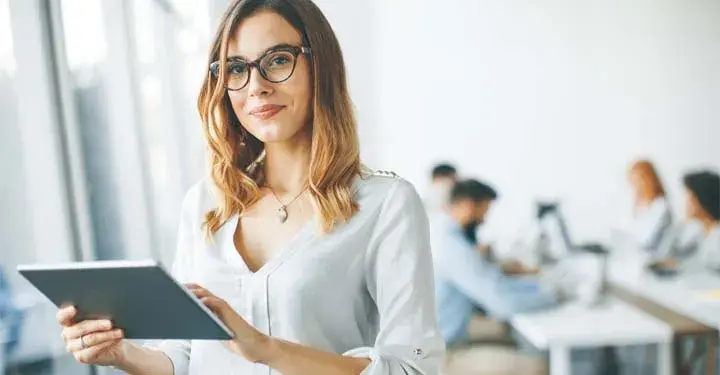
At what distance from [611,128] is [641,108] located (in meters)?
0.11

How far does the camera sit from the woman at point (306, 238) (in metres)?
0.88

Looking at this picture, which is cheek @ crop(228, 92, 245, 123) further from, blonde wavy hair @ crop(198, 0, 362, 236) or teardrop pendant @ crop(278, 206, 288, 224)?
teardrop pendant @ crop(278, 206, 288, 224)

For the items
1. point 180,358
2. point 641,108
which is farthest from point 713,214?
point 180,358

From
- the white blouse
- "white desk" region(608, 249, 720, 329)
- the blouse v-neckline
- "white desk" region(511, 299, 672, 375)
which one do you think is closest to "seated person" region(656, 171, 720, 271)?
"white desk" region(608, 249, 720, 329)

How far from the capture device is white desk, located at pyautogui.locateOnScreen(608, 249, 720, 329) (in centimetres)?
189

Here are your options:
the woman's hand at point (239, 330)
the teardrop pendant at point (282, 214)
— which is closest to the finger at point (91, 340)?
the woman's hand at point (239, 330)

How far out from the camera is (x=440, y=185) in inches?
77.5

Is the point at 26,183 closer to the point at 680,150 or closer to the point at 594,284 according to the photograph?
the point at 594,284

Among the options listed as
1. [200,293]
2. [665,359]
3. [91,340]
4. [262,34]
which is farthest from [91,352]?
[665,359]

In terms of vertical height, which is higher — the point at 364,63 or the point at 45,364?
the point at 364,63

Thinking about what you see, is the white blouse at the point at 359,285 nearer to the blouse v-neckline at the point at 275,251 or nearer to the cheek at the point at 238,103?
the blouse v-neckline at the point at 275,251

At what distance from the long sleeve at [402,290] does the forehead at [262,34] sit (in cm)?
27

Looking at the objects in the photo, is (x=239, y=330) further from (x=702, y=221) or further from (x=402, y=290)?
(x=702, y=221)

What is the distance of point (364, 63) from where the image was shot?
1.30m
